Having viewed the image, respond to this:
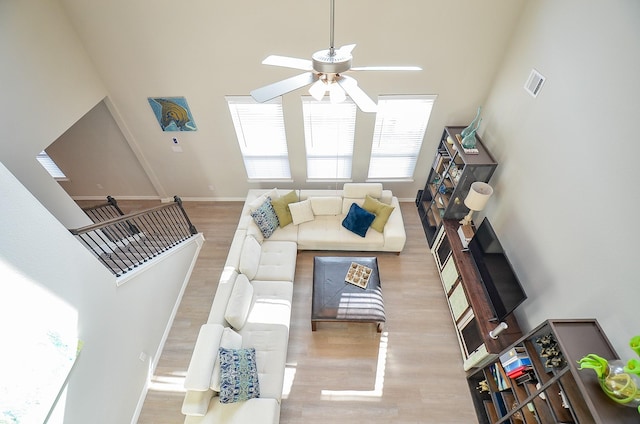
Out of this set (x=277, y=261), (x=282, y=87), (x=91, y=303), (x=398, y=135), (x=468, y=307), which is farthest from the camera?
(x=398, y=135)

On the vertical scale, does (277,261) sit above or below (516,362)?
above

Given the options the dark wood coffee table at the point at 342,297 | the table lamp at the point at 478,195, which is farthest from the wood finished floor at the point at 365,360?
the table lamp at the point at 478,195

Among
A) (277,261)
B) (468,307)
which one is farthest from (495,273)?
(277,261)

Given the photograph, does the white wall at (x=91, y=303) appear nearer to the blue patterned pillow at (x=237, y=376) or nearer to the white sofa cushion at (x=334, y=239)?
the blue patterned pillow at (x=237, y=376)

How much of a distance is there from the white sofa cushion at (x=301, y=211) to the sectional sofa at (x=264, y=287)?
0.02 m

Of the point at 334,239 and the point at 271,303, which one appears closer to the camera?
the point at 271,303

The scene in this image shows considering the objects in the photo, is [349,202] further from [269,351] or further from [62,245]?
[62,245]

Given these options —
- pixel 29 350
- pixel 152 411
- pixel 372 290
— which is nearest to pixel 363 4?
pixel 372 290

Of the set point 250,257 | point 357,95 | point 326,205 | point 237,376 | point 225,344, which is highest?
point 326,205

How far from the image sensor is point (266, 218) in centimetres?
468

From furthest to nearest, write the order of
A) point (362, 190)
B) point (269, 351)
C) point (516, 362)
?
1. point (362, 190)
2. point (269, 351)
3. point (516, 362)

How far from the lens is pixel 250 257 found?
4148mm

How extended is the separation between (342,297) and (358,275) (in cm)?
41

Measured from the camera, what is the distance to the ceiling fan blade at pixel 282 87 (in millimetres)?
1689
